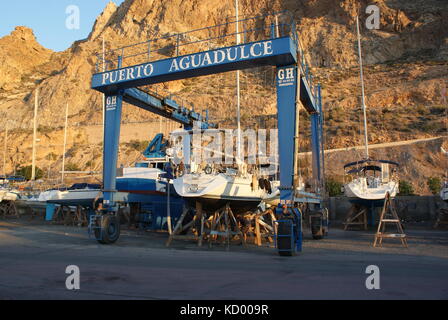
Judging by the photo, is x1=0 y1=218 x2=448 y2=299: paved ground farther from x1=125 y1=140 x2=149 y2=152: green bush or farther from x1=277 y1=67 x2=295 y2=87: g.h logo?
x1=125 y1=140 x2=149 y2=152: green bush

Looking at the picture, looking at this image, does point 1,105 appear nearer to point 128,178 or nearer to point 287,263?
point 128,178

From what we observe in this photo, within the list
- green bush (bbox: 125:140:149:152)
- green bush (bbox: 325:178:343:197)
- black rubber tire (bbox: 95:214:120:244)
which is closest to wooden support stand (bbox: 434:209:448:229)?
green bush (bbox: 325:178:343:197)

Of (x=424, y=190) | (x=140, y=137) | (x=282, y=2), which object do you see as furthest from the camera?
(x=282, y=2)

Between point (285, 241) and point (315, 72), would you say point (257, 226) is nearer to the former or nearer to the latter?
point (285, 241)

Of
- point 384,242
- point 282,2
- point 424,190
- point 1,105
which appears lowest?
point 384,242

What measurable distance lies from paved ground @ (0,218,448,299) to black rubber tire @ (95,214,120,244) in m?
0.49

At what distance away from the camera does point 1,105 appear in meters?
83.6

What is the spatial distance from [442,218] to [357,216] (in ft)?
14.4

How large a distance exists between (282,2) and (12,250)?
99.0 meters

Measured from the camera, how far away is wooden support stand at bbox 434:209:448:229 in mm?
17234

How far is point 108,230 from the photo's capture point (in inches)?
455

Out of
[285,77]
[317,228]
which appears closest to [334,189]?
[317,228]

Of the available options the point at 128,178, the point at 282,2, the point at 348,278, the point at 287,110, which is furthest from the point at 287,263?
the point at 282,2

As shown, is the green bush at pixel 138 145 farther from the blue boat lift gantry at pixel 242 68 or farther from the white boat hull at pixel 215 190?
the white boat hull at pixel 215 190
